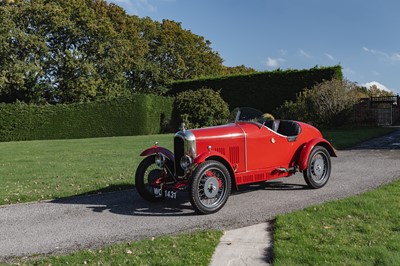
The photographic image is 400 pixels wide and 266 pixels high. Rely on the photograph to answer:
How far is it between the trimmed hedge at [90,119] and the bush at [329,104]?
1008 cm

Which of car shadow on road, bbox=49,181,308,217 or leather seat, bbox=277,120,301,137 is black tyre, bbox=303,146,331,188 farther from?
leather seat, bbox=277,120,301,137

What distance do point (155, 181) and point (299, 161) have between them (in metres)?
2.55

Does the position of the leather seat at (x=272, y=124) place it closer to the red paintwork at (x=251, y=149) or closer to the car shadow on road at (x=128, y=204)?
the red paintwork at (x=251, y=149)

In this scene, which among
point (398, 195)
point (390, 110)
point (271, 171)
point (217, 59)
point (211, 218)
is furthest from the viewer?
point (217, 59)

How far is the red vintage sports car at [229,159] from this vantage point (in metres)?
5.88

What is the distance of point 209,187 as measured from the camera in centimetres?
585

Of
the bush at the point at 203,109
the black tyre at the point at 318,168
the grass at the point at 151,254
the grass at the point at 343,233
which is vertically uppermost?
the bush at the point at 203,109

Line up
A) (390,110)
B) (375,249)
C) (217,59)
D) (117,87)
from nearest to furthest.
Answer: (375,249) < (390,110) < (117,87) < (217,59)

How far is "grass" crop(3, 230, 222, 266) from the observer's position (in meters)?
3.92

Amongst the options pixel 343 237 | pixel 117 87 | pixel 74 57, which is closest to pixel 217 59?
pixel 117 87

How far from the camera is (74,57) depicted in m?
31.1

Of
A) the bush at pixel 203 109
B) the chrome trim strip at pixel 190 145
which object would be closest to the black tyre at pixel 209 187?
the chrome trim strip at pixel 190 145

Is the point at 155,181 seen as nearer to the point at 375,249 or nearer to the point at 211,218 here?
the point at 211,218

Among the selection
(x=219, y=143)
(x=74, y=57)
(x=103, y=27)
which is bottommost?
(x=219, y=143)
